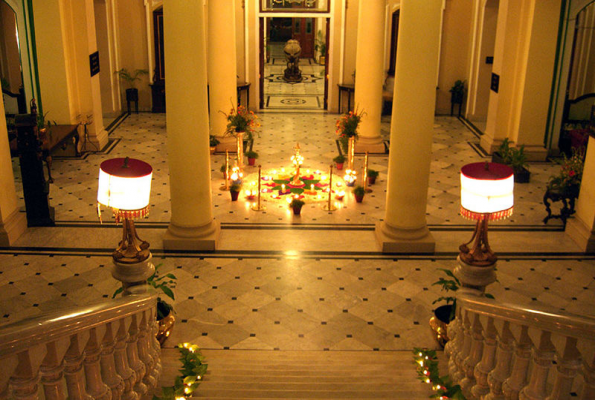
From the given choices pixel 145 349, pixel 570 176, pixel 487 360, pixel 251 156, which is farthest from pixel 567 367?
pixel 251 156

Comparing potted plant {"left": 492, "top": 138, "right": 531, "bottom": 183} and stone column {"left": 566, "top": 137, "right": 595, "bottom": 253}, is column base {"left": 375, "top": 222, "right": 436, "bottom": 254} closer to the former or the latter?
stone column {"left": 566, "top": 137, "right": 595, "bottom": 253}

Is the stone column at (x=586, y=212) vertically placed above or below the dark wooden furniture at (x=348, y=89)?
below

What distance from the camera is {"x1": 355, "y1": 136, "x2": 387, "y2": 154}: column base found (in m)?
13.5

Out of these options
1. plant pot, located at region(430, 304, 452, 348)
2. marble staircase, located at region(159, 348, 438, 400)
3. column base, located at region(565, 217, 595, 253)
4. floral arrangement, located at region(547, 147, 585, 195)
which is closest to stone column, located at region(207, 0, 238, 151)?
→ floral arrangement, located at region(547, 147, 585, 195)

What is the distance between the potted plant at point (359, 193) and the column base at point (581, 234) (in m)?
3.12

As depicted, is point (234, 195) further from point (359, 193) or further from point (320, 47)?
point (320, 47)

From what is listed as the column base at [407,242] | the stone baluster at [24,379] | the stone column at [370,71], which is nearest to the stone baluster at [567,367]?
the stone baluster at [24,379]

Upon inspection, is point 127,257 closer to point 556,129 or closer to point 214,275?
point 214,275

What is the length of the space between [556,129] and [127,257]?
1040 cm

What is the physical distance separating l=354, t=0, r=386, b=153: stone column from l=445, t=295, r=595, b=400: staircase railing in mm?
9153

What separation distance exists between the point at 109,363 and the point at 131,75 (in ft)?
47.1

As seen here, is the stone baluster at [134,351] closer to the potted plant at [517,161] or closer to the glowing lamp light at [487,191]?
the glowing lamp light at [487,191]

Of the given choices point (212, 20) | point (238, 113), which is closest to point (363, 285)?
point (238, 113)

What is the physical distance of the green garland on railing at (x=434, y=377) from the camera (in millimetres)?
4410
